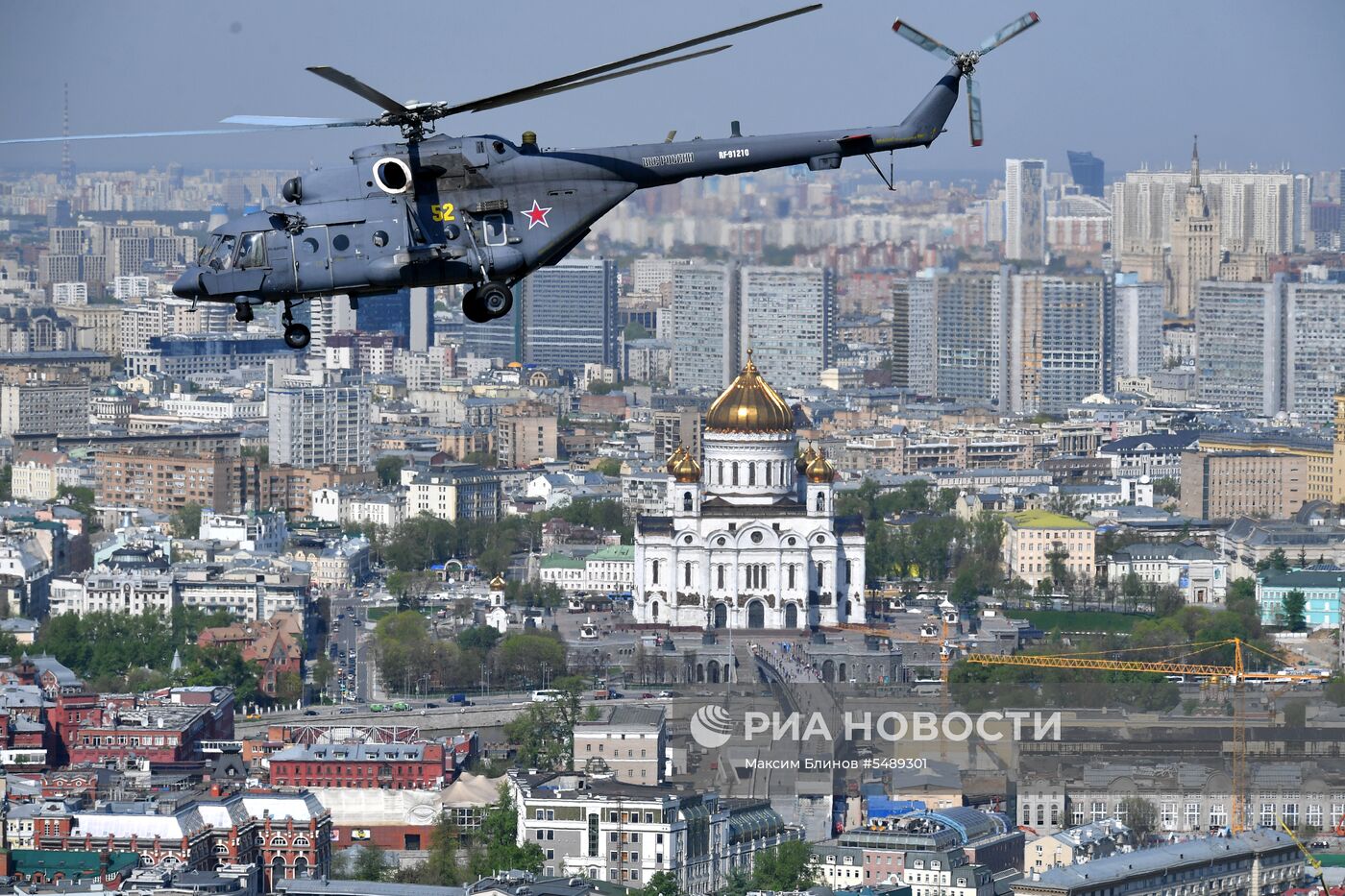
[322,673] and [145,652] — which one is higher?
[145,652]

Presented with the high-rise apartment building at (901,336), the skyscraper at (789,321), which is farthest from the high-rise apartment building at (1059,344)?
the skyscraper at (789,321)

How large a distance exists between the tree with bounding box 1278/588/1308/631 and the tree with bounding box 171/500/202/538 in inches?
741

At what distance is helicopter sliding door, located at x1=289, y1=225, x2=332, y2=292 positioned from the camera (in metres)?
15.1

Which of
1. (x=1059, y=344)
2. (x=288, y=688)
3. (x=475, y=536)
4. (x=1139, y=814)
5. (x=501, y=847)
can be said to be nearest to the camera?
(x=501, y=847)

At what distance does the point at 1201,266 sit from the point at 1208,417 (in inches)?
1159

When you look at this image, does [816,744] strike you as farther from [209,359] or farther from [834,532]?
[209,359]

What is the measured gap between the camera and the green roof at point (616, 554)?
57.1 metres

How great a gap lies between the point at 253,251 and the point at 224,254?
0.19 metres

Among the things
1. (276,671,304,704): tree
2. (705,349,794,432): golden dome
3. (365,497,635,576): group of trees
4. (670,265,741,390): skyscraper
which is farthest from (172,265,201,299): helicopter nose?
(670,265,741,390): skyscraper

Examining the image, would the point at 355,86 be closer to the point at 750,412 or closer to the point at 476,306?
the point at 476,306

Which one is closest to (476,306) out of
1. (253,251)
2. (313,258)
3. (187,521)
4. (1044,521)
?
(313,258)

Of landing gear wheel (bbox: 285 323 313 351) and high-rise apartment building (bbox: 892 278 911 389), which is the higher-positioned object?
high-rise apartment building (bbox: 892 278 911 389)

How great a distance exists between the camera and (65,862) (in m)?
33.2

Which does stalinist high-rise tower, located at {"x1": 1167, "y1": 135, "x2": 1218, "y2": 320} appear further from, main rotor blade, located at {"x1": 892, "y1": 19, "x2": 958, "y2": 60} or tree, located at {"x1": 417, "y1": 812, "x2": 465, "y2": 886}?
main rotor blade, located at {"x1": 892, "y1": 19, "x2": 958, "y2": 60}
